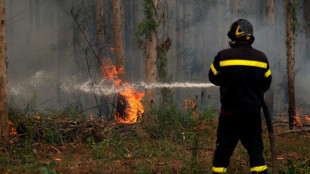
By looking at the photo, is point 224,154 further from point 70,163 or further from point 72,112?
point 72,112

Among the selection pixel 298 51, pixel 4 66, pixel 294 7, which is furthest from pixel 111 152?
pixel 298 51

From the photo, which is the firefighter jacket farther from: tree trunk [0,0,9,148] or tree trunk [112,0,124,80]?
tree trunk [112,0,124,80]

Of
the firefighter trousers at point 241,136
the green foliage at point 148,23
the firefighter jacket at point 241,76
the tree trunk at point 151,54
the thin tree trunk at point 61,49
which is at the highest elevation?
the thin tree trunk at point 61,49

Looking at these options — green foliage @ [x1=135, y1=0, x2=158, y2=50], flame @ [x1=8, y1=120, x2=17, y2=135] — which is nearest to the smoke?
green foliage @ [x1=135, y1=0, x2=158, y2=50]

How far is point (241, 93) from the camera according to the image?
4.17 metres

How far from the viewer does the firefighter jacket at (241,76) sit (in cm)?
413

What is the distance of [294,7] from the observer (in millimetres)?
10305

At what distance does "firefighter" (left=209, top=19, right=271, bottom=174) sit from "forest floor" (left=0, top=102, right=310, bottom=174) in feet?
2.52

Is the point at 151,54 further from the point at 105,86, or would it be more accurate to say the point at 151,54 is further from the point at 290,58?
the point at 105,86

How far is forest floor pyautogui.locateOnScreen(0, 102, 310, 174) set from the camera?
5.43 meters

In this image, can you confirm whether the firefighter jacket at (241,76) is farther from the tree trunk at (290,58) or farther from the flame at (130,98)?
the tree trunk at (290,58)

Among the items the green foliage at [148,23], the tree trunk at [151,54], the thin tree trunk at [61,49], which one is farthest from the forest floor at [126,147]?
the thin tree trunk at [61,49]

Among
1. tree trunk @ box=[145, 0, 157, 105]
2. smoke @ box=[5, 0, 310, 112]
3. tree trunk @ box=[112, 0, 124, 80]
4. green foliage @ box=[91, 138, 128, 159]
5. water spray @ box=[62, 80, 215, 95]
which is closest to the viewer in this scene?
green foliage @ box=[91, 138, 128, 159]

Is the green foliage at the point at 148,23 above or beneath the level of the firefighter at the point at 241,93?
above
